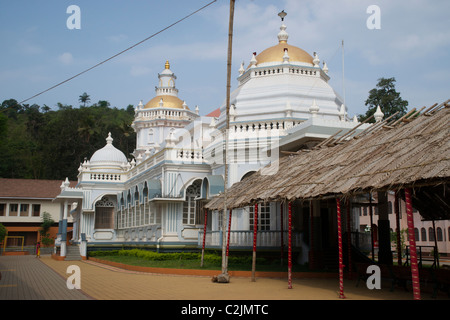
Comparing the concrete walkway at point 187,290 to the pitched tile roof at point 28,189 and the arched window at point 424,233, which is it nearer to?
the arched window at point 424,233

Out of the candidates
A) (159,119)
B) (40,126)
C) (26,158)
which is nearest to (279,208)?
(159,119)

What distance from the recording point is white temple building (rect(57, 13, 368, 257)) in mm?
20156

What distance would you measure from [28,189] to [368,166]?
4601cm

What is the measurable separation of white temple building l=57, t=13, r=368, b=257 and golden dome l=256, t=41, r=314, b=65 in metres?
0.05

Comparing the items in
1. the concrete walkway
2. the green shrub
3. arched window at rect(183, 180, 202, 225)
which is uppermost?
arched window at rect(183, 180, 202, 225)

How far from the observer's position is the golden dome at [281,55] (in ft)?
83.6

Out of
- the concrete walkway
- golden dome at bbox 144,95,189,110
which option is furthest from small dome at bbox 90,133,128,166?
the concrete walkway

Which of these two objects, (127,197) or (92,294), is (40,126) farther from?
(92,294)

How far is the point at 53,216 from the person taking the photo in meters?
49.9

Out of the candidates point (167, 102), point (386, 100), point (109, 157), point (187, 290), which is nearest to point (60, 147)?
point (167, 102)

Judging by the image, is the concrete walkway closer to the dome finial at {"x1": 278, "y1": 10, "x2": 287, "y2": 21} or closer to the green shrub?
the green shrub

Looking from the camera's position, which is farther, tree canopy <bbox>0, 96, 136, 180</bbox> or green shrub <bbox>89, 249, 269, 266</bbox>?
tree canopy <bbox>0, 96, 136, 180</bbox>

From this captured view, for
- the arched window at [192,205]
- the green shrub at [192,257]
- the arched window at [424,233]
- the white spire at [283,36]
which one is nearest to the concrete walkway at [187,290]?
the green shrub at [192,257]

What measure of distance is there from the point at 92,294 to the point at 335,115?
53.2ft
